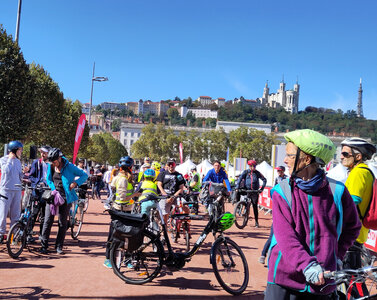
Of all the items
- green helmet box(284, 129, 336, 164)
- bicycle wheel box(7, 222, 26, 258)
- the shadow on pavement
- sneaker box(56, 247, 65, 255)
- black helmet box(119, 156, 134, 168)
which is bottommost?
sneaker box(56, 247, 65, 255)

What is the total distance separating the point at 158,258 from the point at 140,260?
0.26 m

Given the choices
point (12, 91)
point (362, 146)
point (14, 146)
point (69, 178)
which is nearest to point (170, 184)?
point (69, 178)

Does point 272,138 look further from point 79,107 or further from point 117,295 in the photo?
point 117,295

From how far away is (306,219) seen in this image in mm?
2242

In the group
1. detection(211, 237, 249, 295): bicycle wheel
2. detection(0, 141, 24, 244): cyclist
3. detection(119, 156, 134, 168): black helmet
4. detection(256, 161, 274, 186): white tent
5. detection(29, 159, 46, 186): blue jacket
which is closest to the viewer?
detection(211, 237, 249, 295): bicycle wheel

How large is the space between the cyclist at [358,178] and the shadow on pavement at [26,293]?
3478mm

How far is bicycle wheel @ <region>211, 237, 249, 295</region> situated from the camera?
5293 mm

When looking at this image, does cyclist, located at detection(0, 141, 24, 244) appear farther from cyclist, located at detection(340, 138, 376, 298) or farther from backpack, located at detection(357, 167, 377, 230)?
backpack, located at detection(357, 167, 377, 230)

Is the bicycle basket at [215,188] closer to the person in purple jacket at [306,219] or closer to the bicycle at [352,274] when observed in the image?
the person in purple jacket at [306,219]

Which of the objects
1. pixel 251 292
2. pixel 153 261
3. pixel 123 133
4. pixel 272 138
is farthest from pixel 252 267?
pixel 123 133

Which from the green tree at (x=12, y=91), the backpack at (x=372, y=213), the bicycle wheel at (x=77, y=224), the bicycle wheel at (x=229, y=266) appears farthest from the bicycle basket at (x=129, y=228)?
the green tree at (x=12, y=91)

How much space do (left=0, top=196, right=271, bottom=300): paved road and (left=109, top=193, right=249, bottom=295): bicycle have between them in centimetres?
15

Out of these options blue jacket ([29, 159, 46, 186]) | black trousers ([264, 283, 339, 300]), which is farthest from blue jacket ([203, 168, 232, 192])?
black trousers ([264, 283, 339, 300])

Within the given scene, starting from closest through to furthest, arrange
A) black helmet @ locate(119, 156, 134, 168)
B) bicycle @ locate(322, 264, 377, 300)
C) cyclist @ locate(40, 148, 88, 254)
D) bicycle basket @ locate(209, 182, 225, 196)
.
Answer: bicycle @ locate(322, 264, 377, 300)
cyclist @ locate(40, 148, 88, 254)
black helmet @ locate(119, 156, 134, 168)
bicycle basket @ locate(209, 182, 225, 196)
